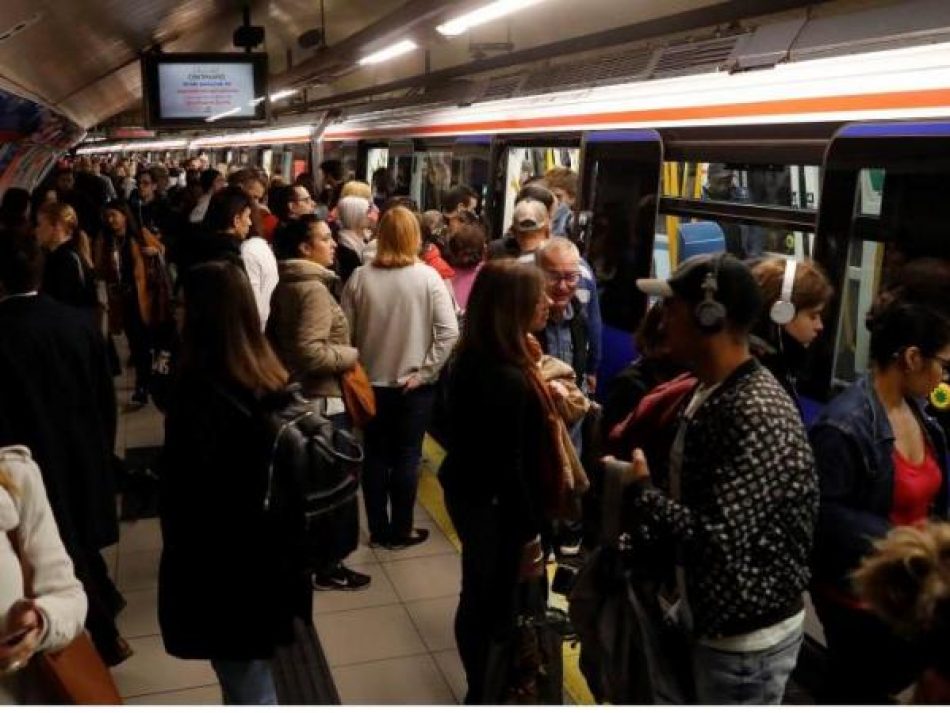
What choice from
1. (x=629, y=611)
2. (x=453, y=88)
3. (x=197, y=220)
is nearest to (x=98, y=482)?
(x=629, y=611)

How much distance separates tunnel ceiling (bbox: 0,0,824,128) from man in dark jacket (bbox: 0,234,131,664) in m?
2.39

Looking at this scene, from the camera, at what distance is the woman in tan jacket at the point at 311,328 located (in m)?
3.53

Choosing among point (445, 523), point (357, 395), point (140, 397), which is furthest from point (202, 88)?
point (357, 395)

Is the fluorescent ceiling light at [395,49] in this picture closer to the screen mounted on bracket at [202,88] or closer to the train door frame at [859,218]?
the screen mounted on bracket at [202,88]

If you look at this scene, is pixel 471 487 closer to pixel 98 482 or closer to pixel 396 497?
pixel 98 482

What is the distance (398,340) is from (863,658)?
2.27 m

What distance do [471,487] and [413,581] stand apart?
1542mm

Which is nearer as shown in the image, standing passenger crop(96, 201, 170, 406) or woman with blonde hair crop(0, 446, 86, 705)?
woman with blonde hair crop(0, 446, 86, 705)

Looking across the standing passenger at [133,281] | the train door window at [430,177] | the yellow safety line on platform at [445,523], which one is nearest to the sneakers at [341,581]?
the yellow safety line on platform at [445,523]

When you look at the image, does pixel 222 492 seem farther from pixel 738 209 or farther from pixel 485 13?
pixel 485 13

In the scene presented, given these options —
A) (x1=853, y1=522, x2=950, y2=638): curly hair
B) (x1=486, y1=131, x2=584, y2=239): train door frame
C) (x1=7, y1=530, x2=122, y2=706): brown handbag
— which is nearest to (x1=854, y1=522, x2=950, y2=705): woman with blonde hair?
(x1=853, y1=522, x2=950, y2=638): curly hair

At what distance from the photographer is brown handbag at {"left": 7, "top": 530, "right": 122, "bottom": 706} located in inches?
69.5

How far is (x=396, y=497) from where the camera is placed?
168 inches

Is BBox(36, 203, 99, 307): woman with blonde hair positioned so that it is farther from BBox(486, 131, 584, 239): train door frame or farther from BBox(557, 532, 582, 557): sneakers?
BBox(486, 131, 584, 239): train door frame
